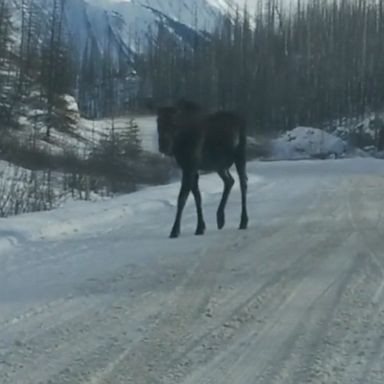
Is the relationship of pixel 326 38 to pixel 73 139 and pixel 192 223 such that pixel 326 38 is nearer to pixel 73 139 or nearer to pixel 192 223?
pixel 73 139

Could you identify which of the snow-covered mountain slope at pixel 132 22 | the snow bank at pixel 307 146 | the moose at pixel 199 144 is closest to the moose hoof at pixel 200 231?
the moose at pixel 199 144

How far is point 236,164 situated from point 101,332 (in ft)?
24.3

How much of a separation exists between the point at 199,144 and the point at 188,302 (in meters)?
4.86

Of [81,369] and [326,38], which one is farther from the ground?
[326,38]

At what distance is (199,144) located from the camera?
1270 centimetres

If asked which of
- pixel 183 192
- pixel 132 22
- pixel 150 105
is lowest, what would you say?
pixel 183 192

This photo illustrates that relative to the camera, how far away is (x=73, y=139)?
2184 inches

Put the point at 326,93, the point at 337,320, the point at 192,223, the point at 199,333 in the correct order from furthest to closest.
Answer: the point at 326,93 < the point at 192,223 < the point at 337,320 < the point at 199,333

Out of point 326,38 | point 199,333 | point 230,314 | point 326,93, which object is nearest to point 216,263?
point 230,314

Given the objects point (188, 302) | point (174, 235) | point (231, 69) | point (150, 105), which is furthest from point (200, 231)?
point (231, 69)

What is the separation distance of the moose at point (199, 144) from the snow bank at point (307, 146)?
48.0 m

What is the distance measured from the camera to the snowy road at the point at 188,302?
6156 mm

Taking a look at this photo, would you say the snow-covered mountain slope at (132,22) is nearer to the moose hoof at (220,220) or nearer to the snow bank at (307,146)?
the snow bank at (307,146)

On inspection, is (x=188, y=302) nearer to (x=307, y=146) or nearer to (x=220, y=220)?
(x=220, y=220)
